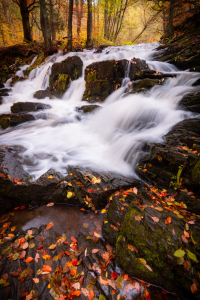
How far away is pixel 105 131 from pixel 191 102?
3786 millimetres

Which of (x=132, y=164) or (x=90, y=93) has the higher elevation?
(x=90, y=93)

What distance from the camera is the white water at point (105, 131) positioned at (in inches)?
186

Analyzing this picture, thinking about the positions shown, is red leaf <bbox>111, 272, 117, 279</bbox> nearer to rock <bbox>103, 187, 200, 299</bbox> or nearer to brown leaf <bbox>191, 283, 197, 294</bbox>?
rock <bbox>103, 187, 200, 299</bbox>

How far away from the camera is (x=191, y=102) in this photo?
574 centimetres

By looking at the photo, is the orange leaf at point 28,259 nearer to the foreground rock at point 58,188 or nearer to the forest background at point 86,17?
the foreground rock at point 58,188

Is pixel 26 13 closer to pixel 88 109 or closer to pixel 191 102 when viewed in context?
pixel 88 109

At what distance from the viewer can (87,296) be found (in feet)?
6.91

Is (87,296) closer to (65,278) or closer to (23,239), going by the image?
(65,278)

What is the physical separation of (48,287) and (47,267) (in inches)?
10.9

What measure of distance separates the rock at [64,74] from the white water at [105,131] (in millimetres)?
2554

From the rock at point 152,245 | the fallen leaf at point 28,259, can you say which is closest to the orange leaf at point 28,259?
the fallen leaf at point 28,259

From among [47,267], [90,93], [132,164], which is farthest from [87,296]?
[90,93]

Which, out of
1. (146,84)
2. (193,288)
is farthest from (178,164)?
(146,84)

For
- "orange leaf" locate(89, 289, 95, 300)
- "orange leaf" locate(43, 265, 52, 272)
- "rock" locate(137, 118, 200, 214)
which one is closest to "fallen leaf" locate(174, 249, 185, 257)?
"rock" locate(137, 118, 200, 214)
